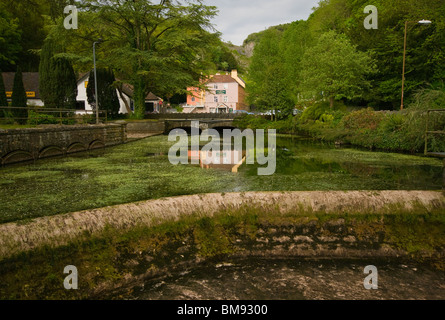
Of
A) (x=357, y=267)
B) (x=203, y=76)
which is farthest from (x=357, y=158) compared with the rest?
(x=203, y=76)

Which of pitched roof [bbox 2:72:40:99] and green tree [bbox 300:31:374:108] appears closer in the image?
green tree [bbox 300:31:374:108]

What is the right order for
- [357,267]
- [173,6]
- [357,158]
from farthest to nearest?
[173,6] → [357,158] → [357,267]

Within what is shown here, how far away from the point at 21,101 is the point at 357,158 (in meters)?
26.1

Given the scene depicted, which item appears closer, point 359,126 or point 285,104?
point 359,126

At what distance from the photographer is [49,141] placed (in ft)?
50.2

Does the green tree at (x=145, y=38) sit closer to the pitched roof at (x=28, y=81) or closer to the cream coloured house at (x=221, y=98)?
the pitched roof at (x=28, y=81)

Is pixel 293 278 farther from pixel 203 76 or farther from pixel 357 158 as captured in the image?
pixel 203 76

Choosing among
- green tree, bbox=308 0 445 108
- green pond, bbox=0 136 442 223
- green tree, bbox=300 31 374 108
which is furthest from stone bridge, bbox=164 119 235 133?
green pond, bbox=0 136 442 223

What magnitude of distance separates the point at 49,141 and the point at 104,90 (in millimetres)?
20659

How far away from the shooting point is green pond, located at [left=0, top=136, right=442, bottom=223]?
7270 millimetres

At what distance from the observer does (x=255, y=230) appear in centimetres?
501

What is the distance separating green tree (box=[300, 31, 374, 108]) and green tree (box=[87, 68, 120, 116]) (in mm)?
22606

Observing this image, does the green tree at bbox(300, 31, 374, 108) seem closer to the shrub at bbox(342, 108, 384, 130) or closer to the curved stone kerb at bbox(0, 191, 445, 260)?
the shrub at bbox(342, 108, 384, 130)

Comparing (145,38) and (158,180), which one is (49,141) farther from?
(145,38)
